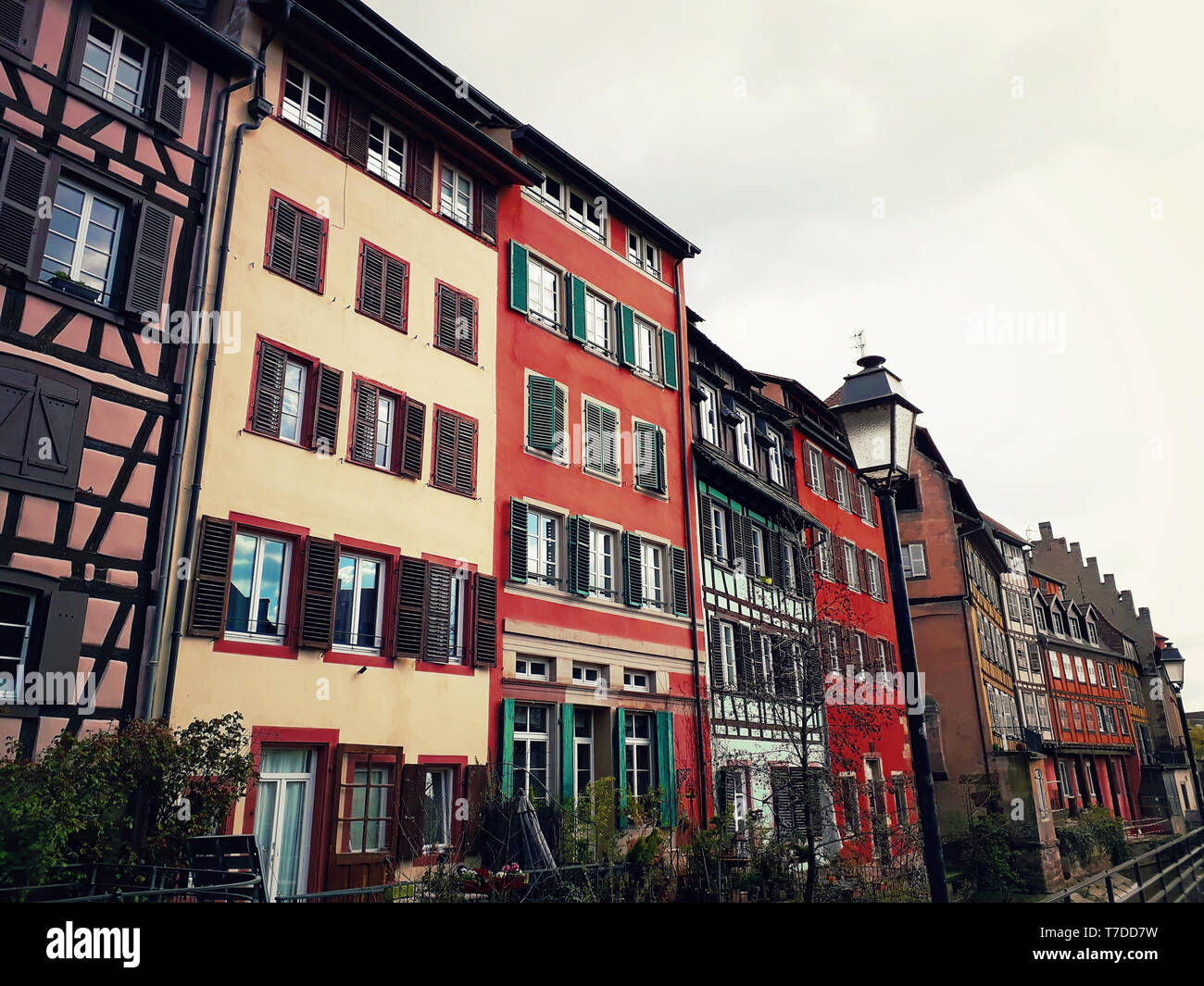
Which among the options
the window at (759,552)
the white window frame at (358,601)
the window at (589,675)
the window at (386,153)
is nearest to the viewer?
the white window frame at (358,601)

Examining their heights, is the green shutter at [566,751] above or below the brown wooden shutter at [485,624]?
below

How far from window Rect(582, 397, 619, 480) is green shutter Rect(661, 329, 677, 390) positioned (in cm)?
249

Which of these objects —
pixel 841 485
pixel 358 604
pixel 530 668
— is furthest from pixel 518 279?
pixel 841 485

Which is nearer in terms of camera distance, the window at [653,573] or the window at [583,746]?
the window at [583,746]

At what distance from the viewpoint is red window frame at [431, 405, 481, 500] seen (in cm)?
1468

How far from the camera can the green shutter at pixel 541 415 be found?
668 inches

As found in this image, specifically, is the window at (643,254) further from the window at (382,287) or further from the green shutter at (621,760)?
the green shutter at (621,760)

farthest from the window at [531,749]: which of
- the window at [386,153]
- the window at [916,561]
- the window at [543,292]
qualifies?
the window at [916,561]

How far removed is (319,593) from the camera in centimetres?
1226

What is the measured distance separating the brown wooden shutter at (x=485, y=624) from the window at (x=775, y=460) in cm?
1245

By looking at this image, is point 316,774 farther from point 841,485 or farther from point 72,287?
point 841,485

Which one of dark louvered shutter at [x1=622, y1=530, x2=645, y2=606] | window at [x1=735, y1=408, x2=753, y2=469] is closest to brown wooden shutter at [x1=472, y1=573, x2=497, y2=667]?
dark louvered shutter at [x1=622, y1=530, x2=645, y2=606]

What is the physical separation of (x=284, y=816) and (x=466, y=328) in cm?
861
